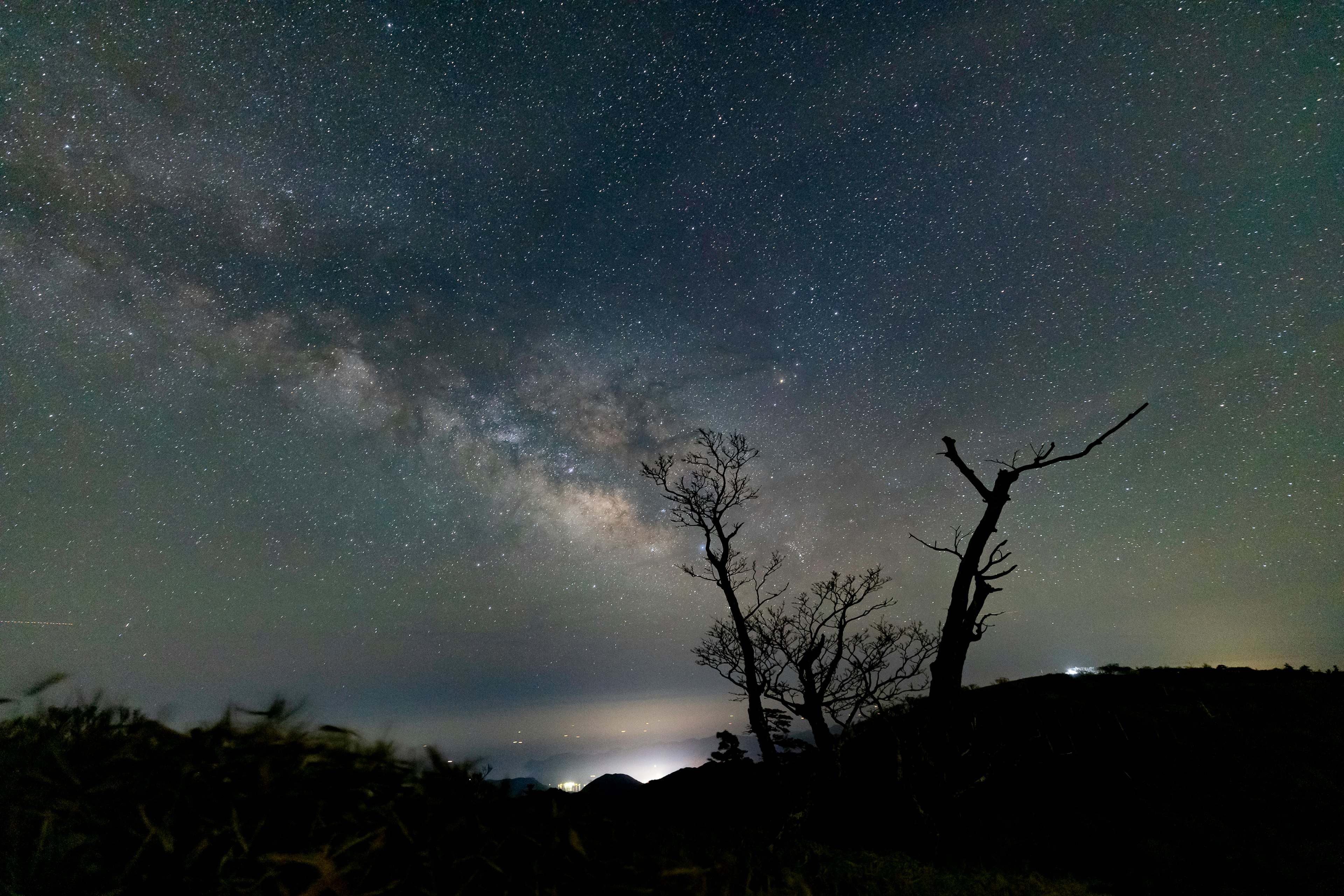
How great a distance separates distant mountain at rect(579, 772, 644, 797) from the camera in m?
1.59

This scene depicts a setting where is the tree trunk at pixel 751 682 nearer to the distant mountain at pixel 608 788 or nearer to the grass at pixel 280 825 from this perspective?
the distant mountain at pixel 608 788

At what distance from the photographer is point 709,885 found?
54.7 inches

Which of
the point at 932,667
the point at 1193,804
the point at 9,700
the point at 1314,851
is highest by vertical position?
the point at 932,667

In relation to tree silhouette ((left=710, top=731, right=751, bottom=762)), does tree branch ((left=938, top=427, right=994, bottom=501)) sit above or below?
above

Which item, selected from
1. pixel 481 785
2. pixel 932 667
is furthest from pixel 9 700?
pixel 932 667

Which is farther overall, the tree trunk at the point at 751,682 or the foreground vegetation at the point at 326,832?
the tree trunk at the point at 751,682

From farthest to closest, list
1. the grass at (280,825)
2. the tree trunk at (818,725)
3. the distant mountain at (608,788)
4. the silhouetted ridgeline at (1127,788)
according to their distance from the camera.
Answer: the tree trunk at (818,725)
the silhouetted ridgeline at (1127,788)
the distant mountain at (608,788)
the grass at (280,825)

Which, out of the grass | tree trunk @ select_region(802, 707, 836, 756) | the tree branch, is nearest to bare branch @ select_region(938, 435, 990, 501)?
the tree branch

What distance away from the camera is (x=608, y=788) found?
64.5ft

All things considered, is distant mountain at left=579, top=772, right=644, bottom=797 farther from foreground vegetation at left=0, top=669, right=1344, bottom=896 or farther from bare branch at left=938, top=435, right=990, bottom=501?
bare branch at left=938, top=435, right=990, bottom=501

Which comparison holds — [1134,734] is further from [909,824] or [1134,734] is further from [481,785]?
[481,785]

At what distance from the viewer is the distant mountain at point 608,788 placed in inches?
62.6

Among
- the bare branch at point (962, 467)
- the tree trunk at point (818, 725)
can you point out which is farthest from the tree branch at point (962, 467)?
the tree trunk at point (818, 725)

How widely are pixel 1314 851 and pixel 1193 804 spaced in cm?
167
